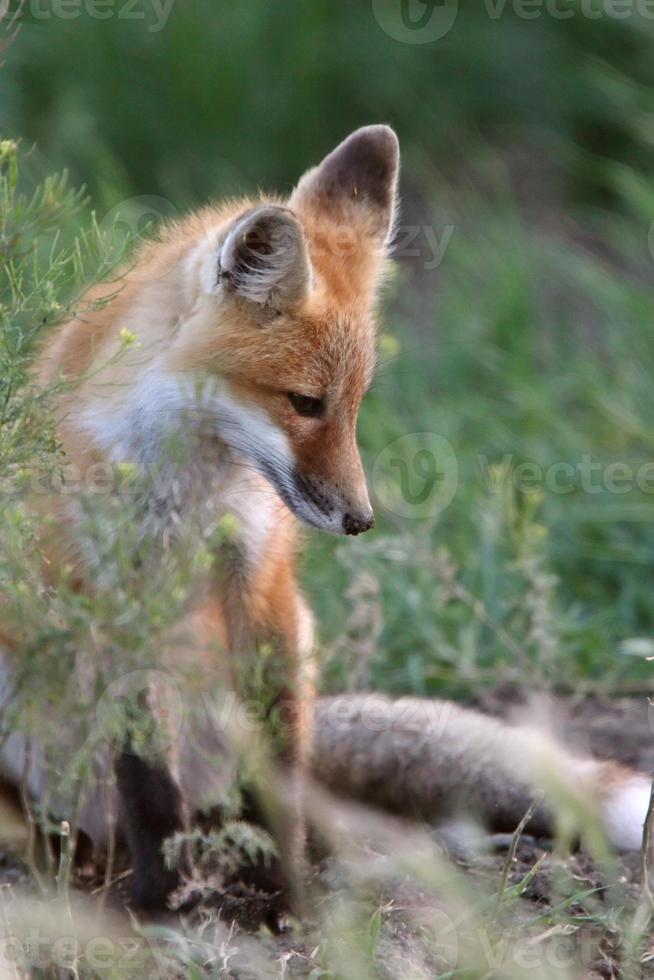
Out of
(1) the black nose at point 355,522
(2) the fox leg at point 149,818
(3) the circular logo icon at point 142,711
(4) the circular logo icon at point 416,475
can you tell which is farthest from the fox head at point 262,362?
(4) the circular logo icon at point 416,475

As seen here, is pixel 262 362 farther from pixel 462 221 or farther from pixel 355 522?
pixel 462 221

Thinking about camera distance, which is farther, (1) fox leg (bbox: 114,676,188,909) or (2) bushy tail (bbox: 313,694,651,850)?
(2) bushy tail (bbox: 313,694,651,850)

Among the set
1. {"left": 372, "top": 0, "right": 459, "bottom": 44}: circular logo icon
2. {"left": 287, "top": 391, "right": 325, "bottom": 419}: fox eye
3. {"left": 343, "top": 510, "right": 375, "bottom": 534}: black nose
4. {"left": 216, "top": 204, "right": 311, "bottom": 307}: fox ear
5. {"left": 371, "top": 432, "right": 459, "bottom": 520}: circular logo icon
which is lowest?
{"left": 371, "top": 432, "right": 459, "bottom": 520}: circular logo icon

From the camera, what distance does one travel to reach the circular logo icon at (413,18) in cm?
810

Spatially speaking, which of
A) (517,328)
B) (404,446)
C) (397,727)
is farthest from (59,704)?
(517,328)

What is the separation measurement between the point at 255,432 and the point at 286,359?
18cm

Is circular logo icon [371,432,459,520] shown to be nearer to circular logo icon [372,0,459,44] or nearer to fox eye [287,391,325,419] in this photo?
fox eye [287,391,325,419]

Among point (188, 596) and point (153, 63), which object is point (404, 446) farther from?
point (153, 63)

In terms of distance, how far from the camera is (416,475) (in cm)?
539

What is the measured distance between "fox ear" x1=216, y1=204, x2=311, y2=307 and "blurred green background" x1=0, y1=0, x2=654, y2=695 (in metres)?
1.04

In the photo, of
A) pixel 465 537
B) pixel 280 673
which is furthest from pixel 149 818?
pixel 465 537

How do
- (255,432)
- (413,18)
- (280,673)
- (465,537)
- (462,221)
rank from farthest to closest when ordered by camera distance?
1. (413,18)
2. (462,221)
3. (465,537)
4. (280,673)
5. (255,432)

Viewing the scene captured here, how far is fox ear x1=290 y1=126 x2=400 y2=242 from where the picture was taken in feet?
11.3

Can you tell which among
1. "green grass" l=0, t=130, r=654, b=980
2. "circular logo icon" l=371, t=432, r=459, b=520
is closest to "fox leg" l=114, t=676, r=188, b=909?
"green grass" l=0, t=130, r=654, b=980
